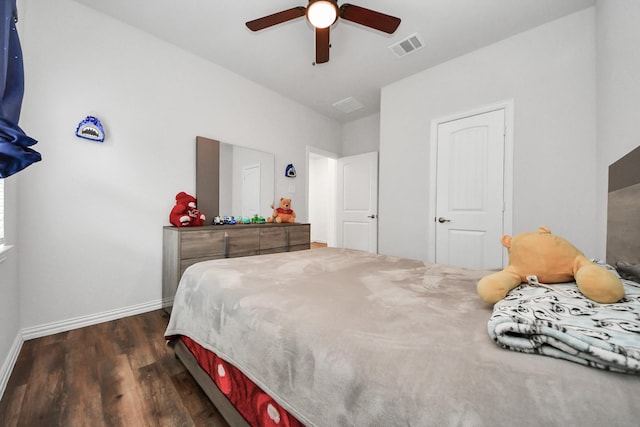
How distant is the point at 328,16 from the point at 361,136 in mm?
2875

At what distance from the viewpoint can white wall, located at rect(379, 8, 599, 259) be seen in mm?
2121

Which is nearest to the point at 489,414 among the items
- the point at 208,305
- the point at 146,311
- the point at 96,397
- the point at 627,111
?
the point at 208,305

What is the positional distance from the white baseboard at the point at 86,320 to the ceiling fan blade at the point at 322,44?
9.15 ft

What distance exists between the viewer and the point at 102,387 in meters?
1.34

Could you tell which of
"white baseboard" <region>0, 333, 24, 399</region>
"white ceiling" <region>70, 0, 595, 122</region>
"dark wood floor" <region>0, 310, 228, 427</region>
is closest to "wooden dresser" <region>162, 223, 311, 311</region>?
"dark wood floor" <region>0, 310, 228, 427</region>

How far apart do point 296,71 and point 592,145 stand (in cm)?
300

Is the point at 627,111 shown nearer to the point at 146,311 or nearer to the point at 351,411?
the point at 351,411

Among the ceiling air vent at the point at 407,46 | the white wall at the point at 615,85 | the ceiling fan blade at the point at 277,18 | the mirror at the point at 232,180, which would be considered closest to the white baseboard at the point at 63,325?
the mirror at the point at 232,180

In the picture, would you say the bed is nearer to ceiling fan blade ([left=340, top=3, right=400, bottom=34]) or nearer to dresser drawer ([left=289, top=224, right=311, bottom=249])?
ceiling fan blade ([left=340, top=3, right=400, bottom=34])

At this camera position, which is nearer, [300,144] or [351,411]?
[351,411]

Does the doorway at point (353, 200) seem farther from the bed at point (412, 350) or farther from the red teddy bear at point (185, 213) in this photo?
the bed at point (412, 350)

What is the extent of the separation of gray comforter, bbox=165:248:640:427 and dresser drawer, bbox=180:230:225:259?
1.14m

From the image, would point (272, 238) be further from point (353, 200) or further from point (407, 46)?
point (407, 46)

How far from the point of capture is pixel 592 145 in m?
2.09
